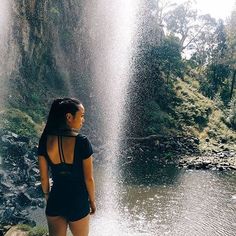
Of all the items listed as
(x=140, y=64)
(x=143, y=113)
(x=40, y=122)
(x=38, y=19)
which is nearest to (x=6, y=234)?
(x=40, y=122)

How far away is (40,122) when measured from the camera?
92.5ft

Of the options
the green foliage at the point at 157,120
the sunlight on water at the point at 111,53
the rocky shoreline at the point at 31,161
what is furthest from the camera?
the sunlight on water at the point at 111,53

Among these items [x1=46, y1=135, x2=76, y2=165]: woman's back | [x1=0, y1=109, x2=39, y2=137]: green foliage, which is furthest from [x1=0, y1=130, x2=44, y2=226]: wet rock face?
[x1=46, y1=135, x2=76, y2=165]: woman's back

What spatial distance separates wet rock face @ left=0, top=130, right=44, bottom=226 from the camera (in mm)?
13023

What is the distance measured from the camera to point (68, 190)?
15.7ft

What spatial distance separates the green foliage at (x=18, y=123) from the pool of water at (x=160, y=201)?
191 inches

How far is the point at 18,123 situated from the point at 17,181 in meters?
8.51

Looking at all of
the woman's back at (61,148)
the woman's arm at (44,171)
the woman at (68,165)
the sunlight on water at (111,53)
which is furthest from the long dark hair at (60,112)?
the sunlight on water at (111,53)

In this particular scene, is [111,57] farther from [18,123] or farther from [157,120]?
[18,123]

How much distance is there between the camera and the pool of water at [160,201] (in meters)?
14.2

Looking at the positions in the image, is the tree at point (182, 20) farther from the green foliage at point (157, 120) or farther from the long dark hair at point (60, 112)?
the long dark hair at point (60, 112)

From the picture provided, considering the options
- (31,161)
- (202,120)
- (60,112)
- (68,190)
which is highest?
(60,112)

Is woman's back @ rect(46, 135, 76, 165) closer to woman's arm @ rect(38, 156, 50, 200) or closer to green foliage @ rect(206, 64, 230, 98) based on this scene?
woman's arm @ rect(38, 156, 50, 200)

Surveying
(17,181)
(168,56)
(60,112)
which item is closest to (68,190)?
(60,112)
